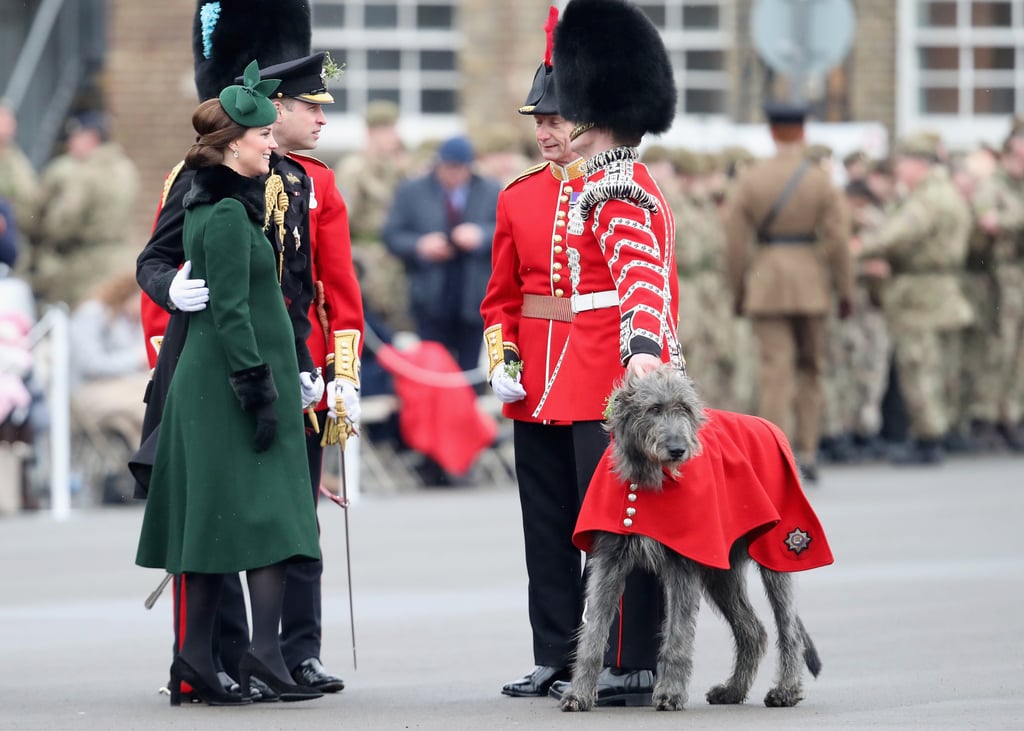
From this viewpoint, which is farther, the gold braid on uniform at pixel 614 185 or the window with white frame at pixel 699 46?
the window with white frame at pixel 699 46

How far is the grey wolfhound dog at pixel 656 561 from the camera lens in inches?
288

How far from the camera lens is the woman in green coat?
25.4 ft

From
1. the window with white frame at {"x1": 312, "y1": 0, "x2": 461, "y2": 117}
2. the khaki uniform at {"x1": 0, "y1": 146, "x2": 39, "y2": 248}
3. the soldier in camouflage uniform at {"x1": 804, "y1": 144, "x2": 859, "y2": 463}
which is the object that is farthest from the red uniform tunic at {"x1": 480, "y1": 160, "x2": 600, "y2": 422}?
the window with white frame at {"x1": 312, "y1": 0, "x2": 461, "y2": 117}

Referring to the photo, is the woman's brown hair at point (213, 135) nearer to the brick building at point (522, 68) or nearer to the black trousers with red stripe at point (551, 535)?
the black trousers with red stripe at point (551, 535)

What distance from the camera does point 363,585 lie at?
38.3ft

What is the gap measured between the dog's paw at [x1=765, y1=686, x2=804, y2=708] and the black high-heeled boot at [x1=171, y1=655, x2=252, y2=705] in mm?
1784

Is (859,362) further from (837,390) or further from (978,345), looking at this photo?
(978,345)

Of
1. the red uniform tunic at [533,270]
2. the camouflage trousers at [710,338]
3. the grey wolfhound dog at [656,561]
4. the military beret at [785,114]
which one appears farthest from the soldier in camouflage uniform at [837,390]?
the grey wolfhound dog at [656,561]

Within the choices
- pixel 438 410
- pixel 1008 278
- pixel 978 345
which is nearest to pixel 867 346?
pixel 978 345

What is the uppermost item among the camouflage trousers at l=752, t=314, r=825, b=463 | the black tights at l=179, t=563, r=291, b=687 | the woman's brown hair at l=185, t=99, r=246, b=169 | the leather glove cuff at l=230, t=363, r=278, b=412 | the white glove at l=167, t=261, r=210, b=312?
the woman's brown hair at l=185, t=99, r=246, b=169

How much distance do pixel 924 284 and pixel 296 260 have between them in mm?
11194

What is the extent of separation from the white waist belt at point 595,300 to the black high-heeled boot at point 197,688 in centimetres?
176

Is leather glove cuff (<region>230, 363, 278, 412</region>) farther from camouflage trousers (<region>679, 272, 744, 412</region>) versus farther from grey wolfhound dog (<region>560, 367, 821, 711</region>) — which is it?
camouflage trousers (<region>679, 272, 744, 412</region>)

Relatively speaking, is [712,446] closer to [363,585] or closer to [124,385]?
[363,585]
